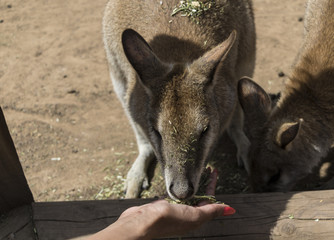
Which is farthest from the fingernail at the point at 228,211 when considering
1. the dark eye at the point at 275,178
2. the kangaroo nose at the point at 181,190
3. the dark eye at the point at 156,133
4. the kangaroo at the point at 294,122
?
the dark eye at the point at 275,178

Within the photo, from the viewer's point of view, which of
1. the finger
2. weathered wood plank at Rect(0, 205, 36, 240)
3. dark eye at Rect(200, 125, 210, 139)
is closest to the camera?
the finger

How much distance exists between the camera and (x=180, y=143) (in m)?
2.57

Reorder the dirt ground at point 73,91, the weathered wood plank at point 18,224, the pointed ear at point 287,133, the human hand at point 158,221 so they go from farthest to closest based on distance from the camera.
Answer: the dirt ground at point 73,91 → the pointed ear at point 287,133 → the weathered wood plank at point 18,224 → the human hand at point 158,221

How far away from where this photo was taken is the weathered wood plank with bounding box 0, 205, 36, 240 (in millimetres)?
2205

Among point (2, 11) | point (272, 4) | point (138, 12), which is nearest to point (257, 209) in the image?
point (138, 12)

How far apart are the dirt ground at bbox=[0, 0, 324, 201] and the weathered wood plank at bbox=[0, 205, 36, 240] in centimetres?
151

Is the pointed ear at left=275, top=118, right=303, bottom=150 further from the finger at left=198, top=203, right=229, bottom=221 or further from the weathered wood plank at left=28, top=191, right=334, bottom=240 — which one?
the finger at left=198, top=203, right=229, bottom=221

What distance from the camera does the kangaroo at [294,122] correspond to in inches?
132

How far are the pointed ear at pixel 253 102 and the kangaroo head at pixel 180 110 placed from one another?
1.62 ft

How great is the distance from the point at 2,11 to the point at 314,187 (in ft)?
19.7

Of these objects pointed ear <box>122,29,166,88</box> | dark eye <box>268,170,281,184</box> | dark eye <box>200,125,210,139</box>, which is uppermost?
pointed ear <box>122,29,166,88</box>

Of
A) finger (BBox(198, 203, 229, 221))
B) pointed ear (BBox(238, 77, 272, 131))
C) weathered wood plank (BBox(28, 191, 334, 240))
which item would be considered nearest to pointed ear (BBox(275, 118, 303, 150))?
pointed ear (BBox(238, 77, 272, 131))

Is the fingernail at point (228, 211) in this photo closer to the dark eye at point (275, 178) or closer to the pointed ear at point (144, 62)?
the pointed ear at point (144, 62)

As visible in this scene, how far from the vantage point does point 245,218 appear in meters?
2.32
